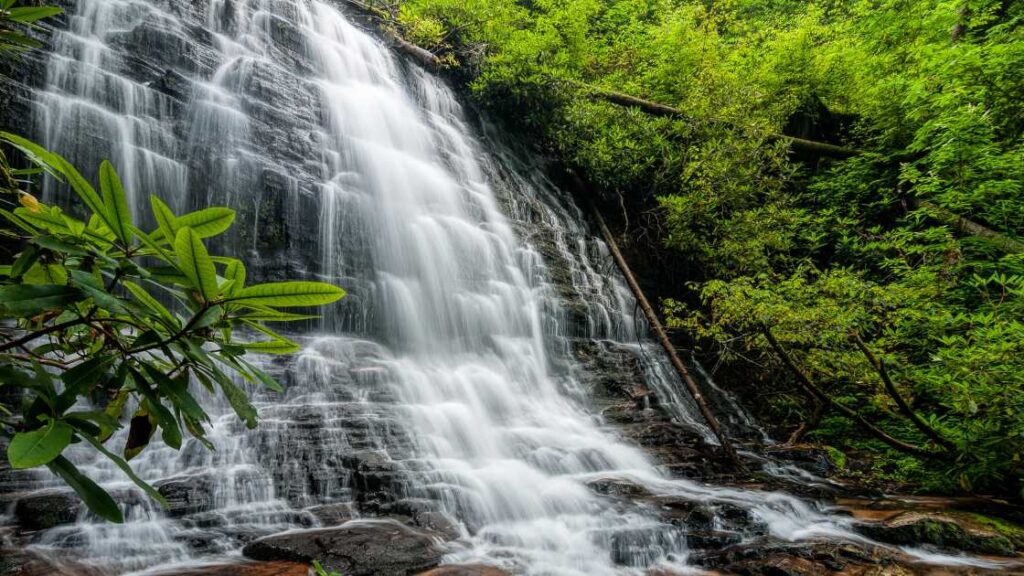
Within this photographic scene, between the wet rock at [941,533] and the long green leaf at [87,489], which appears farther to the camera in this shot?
the wet rock at [941,533]

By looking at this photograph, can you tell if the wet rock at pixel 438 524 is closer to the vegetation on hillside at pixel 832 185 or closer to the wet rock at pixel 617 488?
the wet rock at pixel 617 488

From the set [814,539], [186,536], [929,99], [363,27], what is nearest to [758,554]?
[814,539]

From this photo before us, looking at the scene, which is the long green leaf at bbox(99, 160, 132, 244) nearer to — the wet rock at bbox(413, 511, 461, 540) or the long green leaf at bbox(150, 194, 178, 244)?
the long green leaf at bbox(150, 194, 178, 244)

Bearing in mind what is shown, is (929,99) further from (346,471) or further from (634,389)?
(346,471)

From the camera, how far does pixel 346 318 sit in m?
6.53

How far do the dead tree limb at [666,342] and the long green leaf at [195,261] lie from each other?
6.61 meters

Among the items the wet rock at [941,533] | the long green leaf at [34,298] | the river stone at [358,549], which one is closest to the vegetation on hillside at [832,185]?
the wet rock at [941,533]

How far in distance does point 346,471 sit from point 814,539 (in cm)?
421

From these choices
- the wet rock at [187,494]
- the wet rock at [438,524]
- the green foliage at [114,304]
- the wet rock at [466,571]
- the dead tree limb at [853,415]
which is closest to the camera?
the green foliage at [114,304]

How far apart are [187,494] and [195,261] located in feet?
11.6

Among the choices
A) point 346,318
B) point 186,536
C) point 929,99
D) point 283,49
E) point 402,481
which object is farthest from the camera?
point 283,49

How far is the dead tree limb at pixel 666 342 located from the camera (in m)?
6.49

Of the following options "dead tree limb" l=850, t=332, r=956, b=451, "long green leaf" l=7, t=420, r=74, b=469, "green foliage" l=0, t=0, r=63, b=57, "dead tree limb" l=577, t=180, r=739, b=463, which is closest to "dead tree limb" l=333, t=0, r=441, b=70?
"dead tree limb" l=577, t=180, r=739, b=463

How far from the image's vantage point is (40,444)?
37.1 inches
